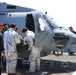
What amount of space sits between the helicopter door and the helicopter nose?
238 mm

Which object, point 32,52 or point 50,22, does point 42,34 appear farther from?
point 32,52

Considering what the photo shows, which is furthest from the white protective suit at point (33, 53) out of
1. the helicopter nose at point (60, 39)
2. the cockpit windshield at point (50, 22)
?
the cockpit windshield at point (50, 22)

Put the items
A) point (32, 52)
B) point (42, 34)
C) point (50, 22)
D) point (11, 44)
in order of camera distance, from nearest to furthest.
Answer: point (11, 44)
point (32, 52)
point (42, 34)
point (50, 22)

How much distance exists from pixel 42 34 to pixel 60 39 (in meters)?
0.84

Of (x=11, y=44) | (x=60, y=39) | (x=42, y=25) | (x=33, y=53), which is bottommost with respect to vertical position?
(x=33, y=53)

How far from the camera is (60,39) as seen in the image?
12.3 meters

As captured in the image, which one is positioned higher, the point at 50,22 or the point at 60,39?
the point at 50,22

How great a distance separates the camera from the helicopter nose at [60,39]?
1229 centimetres

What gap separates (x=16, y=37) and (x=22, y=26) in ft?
7.60

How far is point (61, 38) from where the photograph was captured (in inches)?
485

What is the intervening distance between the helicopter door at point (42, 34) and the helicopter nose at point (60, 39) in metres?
0.24

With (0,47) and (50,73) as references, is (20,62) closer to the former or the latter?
(50,73)

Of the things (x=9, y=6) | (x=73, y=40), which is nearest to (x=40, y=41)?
(x=73, y=40)

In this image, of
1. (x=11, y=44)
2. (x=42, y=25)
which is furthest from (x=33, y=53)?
(x=42, y=25)
